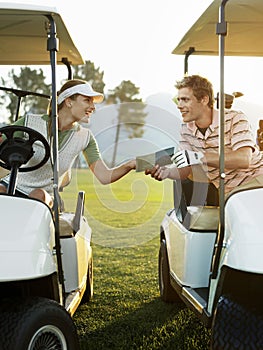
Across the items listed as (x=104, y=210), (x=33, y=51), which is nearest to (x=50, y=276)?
(x=33, y=51)

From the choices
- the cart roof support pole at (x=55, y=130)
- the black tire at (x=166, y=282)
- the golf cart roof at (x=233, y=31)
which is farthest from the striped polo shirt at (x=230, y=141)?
the cart roof support pole at (x=55, y=130)

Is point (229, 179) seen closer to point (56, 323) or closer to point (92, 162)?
point (92, 162)

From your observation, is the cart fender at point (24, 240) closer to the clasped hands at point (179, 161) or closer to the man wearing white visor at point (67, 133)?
the clasped hands at point (179, 161)

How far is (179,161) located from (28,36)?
133cm

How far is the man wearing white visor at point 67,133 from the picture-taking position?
3.91 m

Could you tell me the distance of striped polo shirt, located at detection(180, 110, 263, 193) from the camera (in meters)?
3.62

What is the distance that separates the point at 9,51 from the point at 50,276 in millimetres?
1992

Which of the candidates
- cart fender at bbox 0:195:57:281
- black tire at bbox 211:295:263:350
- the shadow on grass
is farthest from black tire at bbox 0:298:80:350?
the shadow on grass

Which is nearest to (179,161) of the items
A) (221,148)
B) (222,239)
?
→ (221,148)

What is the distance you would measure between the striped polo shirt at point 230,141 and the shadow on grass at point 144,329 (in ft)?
2.84

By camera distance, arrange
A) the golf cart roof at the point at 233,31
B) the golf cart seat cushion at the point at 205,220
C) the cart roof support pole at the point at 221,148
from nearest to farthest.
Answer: the cart roof support pole at the point at 221,148, the golf cart roof at the point at 233,31, the golf cart seat cushion at the point at 205,220

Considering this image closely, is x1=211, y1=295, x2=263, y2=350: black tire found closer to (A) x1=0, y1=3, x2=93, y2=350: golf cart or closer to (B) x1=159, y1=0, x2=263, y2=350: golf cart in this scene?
(B) x1=159, y1=0, x2=263, y2=350: golf cart

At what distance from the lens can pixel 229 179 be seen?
151 inches

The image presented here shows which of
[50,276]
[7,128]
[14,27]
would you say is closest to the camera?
[50,276]
